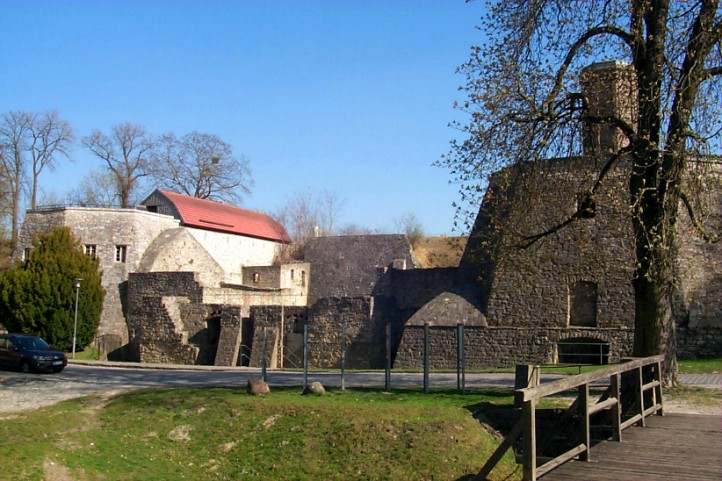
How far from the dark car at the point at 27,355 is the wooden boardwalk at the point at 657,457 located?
20388mm

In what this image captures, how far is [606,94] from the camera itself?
16.0 metres

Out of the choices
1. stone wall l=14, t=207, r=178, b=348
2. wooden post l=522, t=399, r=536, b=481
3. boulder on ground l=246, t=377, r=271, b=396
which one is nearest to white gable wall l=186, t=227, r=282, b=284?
stone wall l=14, t=207, r=178, b=348

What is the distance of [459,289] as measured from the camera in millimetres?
32469

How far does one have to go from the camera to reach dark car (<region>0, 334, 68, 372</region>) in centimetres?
2528

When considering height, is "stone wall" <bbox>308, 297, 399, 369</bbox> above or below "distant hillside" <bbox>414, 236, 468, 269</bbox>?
below

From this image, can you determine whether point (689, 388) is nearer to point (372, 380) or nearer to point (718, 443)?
point (718, 443)

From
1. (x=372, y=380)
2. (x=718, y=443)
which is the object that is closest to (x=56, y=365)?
(x=372, y=380)

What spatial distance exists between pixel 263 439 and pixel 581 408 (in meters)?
6.84

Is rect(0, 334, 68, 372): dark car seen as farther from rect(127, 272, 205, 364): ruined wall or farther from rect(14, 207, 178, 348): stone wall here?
rect(14, 207, 178, 348): stone wall

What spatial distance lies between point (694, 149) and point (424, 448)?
7913 millimetres

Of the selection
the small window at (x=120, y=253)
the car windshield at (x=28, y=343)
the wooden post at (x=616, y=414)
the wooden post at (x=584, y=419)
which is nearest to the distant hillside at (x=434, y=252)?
the small window at (x=120, y=253)

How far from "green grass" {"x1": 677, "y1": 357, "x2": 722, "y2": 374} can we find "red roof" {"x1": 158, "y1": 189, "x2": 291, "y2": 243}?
30.6 m

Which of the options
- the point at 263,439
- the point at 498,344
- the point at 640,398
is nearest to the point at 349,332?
the point at 498,344

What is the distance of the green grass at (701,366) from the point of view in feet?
75.3
